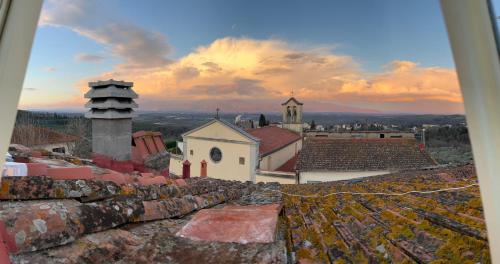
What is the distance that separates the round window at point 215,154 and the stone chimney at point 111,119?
11607 millimetres

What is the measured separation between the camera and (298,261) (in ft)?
4.10

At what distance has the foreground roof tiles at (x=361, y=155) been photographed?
42.1 feet

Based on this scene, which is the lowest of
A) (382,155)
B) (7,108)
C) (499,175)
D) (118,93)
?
(382,155)

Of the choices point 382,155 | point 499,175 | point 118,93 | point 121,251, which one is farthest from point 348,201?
point 382,155

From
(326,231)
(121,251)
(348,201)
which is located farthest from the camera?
(348,201)

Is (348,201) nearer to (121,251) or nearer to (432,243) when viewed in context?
(432,243)

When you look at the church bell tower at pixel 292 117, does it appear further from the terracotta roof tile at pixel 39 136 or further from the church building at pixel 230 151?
the terracotta roof tile at pixel 39 136

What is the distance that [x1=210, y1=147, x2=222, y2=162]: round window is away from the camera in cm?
1698

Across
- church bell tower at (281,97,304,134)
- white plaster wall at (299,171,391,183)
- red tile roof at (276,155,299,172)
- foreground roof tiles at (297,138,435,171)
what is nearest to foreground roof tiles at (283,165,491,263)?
white plaster wall at (299,171,391,183)

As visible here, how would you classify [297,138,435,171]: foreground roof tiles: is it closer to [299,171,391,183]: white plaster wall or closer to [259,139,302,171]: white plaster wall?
[299,171,391,183]: white plaster wall

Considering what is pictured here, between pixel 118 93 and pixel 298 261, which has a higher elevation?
pixel 118 93

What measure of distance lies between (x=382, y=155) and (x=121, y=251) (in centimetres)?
1345

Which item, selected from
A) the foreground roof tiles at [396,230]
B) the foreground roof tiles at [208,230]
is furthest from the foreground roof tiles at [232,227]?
the foreground roof tiles at [396,230]

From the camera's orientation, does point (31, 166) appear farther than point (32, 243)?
Yes
